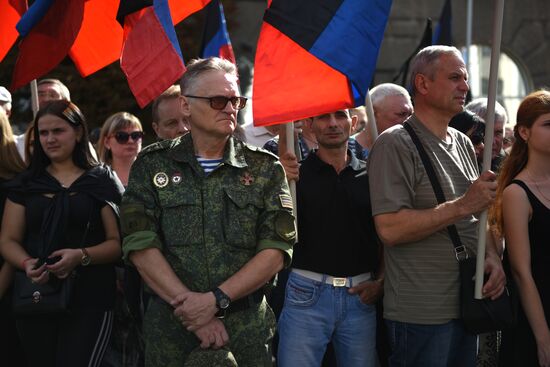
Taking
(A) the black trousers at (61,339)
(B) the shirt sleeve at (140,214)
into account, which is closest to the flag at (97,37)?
(A) the black trousers at (61,339)

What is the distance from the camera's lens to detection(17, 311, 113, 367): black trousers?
490 cm

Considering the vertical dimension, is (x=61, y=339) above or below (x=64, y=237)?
below

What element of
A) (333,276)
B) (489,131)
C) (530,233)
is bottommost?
(333,276)

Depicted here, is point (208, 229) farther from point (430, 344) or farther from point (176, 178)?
point (430, 344)

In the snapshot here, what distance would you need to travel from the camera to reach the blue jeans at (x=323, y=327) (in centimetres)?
458

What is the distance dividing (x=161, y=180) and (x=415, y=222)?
1124 mm

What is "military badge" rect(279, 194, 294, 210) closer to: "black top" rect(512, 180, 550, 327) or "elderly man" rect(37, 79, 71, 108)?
"black top" rect(512, 180, 550, 327)

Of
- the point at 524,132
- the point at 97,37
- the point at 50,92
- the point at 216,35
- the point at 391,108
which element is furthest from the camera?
the point at 216,35

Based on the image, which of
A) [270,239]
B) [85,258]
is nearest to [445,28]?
[85,258]

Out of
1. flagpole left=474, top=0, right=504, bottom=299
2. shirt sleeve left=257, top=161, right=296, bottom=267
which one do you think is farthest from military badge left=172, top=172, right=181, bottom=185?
flagpole left=474, top=0, right=504, bottom=299

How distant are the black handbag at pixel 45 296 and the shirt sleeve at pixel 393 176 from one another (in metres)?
1.72

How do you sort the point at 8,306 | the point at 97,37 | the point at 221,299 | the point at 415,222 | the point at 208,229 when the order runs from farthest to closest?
the point at 97,37 → the point at 8,306 → the point at 415,222 → the point at 208,229 → the point at 221,299

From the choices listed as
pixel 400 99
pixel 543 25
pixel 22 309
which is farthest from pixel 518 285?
pixel 543 25

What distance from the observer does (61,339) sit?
494cm
